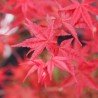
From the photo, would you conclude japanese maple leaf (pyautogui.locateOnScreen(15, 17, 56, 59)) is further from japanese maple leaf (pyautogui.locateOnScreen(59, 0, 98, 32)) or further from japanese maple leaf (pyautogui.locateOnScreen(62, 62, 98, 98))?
japanese maple leaf (pyautogui.locateOnScreen(62, 62, 98, 98))

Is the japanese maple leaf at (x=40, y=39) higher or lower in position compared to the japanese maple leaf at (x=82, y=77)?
higher

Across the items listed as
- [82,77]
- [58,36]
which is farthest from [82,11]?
[82,77]

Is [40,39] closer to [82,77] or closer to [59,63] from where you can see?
[59,63]

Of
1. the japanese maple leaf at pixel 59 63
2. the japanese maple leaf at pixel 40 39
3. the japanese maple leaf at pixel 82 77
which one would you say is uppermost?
the japanese maple leaf at pixel 40 39

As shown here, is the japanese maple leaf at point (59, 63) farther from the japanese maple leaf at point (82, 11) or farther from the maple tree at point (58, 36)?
the japanese maple leaf at point (82, 11)

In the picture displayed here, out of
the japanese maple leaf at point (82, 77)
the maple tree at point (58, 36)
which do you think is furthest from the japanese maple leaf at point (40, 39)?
the japanese maple leaf at point (82, 77)

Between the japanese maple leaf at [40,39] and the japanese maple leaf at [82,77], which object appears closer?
the japanese maple leaf at [40,39]

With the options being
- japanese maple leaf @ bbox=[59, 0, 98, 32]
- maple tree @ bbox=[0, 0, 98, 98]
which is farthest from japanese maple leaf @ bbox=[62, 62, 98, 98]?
japanese maple leaf @ bbox=[59, 0, 98, 32]

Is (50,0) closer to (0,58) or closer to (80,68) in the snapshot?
(80,68)

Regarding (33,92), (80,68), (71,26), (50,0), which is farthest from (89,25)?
(33,92)

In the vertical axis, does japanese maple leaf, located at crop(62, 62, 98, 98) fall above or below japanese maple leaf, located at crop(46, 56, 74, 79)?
below

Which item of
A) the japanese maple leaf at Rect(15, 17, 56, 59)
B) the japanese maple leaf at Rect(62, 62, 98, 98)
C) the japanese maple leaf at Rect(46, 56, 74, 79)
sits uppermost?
the japanese maple leaf at Rect(15, 17, 56, 59)

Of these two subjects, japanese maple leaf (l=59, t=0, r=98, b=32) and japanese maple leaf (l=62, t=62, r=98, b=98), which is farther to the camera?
japanese maple leaf (l=62, t=62, r=98, b=98)
